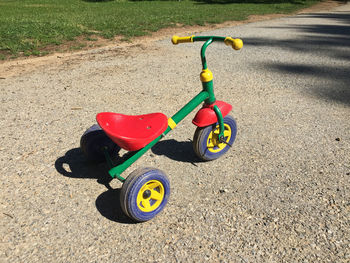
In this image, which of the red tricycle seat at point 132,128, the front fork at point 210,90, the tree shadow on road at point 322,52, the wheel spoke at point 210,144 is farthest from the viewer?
the tree shadow on road at point 322,52

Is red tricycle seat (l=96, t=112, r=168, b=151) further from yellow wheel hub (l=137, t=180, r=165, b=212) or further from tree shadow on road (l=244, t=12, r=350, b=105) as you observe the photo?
tree shadow on road (l=244, t=12, r=350, b=105)

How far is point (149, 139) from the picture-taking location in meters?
2.19

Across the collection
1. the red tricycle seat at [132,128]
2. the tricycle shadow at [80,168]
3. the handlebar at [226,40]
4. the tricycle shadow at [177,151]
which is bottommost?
the tricycle shadow at [177,151]

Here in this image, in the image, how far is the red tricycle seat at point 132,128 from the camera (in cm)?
212

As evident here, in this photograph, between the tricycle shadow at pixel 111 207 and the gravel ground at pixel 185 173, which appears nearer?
the gravel ground at pixel 185 173

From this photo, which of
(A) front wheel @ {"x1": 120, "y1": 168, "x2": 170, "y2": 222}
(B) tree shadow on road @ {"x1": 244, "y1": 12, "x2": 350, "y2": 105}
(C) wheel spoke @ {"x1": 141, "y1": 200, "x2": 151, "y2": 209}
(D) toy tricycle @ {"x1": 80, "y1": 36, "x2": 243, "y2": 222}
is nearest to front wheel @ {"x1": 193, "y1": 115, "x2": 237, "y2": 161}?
(D) toy tricycle @ {"x1": 80, "y1": 36, "x2": 243, "y2": 222}

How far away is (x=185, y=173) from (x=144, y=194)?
712 millimetres

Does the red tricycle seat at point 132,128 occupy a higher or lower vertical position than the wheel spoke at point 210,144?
higher

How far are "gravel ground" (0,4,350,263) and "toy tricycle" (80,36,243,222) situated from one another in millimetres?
165

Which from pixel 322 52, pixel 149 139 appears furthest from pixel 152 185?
pixel 322 52

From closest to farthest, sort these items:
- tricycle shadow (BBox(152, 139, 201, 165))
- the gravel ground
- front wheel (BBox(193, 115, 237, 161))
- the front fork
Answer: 1. the gravel ground
2. the front fork
3. front wheel (BBox(193, 115, 237, 161))
4. tricycle shadow (BBox(152, 139, 201, 165))

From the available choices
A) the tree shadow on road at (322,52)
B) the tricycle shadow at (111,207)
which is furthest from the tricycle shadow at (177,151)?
the tree shadow on road at (322,52)

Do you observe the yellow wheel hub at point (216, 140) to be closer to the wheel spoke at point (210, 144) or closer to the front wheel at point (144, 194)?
the wheel spoke at point (210, 144)

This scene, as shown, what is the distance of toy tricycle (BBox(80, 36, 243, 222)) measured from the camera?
2.07 metres
